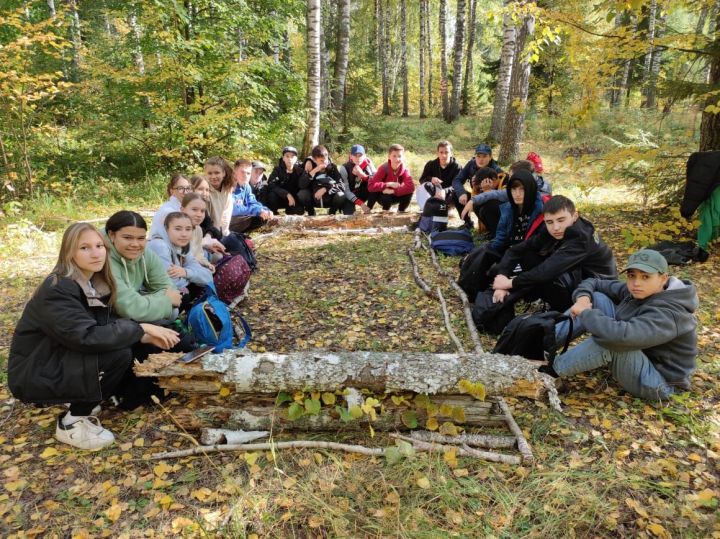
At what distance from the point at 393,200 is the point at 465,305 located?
4263 mm

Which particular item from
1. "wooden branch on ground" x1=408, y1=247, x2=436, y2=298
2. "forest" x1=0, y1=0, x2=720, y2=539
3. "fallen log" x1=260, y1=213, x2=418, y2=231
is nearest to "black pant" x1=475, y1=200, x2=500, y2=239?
"forest" x1=0, y1=0, x2=720, y2=539

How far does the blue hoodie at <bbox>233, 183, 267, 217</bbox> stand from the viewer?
7.13 metres

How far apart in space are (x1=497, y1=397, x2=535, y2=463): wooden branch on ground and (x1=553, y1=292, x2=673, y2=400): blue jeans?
25.4 inches

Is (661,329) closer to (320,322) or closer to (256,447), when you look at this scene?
(256,447)

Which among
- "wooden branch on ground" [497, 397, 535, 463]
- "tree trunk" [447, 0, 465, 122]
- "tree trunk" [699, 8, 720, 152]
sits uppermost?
"tree trunk" [447, 0, 465, 122]

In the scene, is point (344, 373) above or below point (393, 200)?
below

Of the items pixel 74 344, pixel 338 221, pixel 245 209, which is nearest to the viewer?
pixel 74 344

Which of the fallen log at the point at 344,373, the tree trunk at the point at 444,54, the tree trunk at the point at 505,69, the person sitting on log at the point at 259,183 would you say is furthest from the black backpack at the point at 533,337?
the tree trunk at the point at 444,54

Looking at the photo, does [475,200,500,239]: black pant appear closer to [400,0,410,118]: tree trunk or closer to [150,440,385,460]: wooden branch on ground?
[150,440,385,460]: wooden branch on ground

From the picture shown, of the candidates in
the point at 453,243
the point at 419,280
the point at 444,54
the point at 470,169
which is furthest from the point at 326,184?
the point at 444,54

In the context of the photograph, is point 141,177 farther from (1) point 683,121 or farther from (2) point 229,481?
(1) point 683,121

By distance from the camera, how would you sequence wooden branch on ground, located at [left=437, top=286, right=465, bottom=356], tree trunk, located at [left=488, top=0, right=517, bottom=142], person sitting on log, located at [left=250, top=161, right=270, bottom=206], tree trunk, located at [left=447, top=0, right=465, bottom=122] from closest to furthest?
wooden branch on ground, located at [left=437, top=286, right=465, bottom=356] < person sitting on log, located at [left=250, top=161, right=270, bottom=206] < tree trunk, located at [left=488, top=0, right=517, bottom=142] < tree trunk, located at [left=447, top=0, right=465, bottom=122]

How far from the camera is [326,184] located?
7.99 meters

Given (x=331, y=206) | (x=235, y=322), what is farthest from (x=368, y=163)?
(x=235, y=322)
